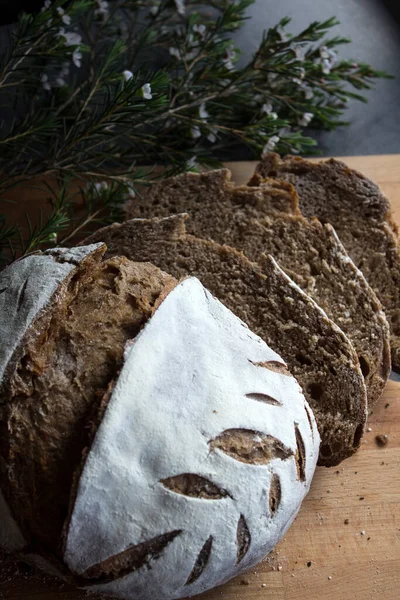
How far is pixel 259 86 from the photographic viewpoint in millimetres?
3434

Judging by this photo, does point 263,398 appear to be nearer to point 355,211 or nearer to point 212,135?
point 355,211

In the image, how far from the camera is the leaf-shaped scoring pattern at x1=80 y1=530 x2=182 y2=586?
1.98 meters

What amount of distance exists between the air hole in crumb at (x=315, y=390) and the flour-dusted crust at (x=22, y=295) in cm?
100

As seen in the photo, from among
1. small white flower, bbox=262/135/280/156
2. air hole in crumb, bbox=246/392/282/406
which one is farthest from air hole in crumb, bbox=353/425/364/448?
small white flower, bbox=262/135/280/156

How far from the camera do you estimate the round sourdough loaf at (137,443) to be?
6.42 feet

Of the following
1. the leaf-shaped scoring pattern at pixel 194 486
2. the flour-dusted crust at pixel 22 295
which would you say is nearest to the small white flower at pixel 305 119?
the flour-dusted crust at pixel 22 295

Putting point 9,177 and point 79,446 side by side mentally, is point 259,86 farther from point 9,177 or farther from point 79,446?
point 79,446

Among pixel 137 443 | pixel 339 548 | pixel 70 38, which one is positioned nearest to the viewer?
pixel 137 443

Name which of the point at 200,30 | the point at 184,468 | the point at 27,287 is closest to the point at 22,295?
the point at 27,287

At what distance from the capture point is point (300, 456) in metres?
2.21

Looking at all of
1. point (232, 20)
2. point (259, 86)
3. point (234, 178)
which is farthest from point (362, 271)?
point (232, 20)

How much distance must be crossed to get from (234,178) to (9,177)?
1.15 metres

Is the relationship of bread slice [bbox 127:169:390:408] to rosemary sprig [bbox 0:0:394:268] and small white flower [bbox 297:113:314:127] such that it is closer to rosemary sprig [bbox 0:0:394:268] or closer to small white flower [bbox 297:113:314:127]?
rosemary sprig [bbox 0:0:394:268]

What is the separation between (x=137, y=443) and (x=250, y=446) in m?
0.36
